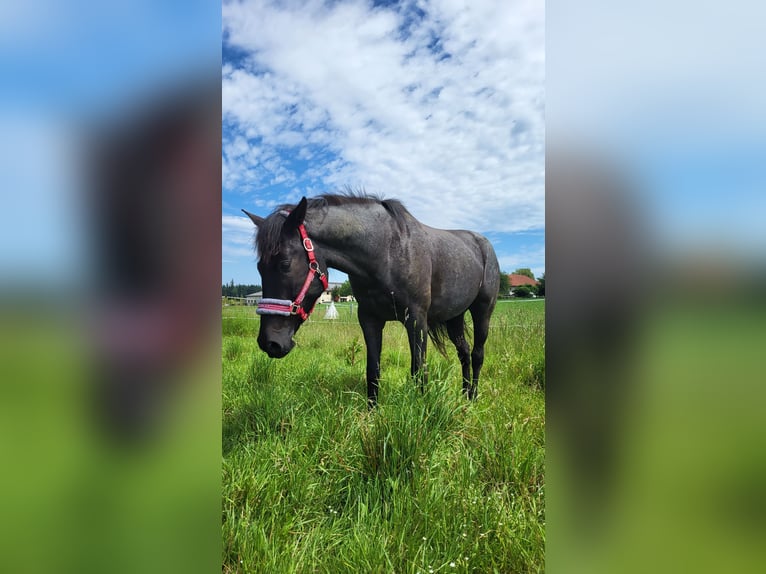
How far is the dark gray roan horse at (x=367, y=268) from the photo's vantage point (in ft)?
11.5

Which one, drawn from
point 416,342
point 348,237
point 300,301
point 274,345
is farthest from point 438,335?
point 274,345

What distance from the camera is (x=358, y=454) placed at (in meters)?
2.43

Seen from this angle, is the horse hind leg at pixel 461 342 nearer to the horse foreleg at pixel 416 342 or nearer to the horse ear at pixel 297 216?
the horse foreleg at pixel 416 342

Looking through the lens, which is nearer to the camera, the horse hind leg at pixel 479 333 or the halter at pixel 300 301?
the halter at pixel 300 301

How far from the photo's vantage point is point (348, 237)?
3939mm

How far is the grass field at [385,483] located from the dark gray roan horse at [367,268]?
62 cm

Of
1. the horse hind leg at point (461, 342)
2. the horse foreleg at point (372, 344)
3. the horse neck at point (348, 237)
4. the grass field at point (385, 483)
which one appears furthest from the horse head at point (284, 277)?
the horse hind leg at point (461, 342)

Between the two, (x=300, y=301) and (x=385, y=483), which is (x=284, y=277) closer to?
(x=300, y=301)

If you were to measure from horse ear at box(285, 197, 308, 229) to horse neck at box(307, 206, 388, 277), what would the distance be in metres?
0.16

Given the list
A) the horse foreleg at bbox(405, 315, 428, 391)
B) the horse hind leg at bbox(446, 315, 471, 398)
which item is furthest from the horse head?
the horse hind leg at bbox(446, 315, 471, 398)

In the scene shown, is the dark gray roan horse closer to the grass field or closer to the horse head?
the horse head
